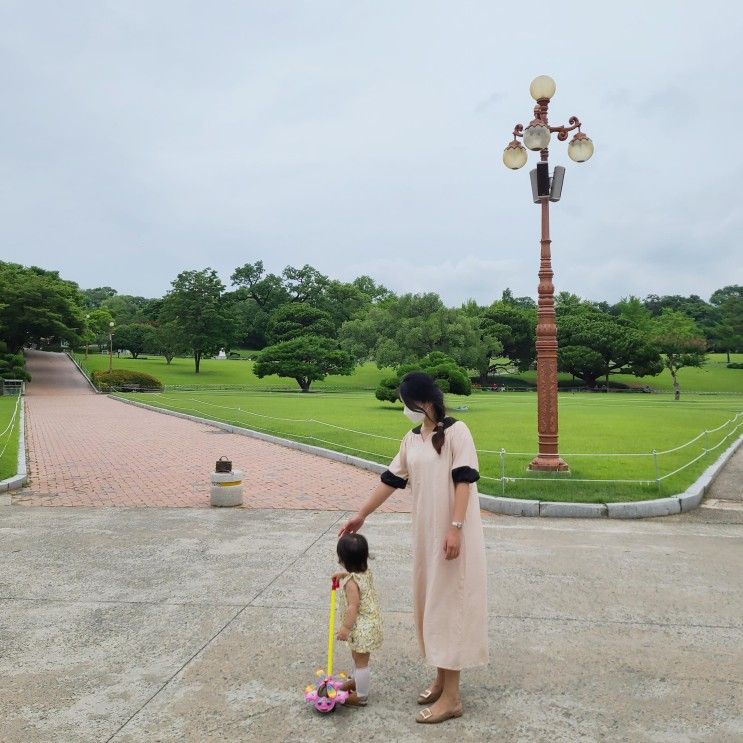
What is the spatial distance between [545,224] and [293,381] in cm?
5081

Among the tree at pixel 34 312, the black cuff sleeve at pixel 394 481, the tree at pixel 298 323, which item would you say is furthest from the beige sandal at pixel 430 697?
the tree at pixel 298 323

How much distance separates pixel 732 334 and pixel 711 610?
234 ft

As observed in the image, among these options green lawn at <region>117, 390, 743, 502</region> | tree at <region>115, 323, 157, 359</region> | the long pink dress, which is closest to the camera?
the long pink dress

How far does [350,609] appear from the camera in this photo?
3.38 m

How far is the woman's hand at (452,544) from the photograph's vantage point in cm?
322

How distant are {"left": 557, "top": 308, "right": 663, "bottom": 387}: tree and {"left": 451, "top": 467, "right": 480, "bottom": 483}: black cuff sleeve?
56.1 meters

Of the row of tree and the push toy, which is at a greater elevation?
the row of tree

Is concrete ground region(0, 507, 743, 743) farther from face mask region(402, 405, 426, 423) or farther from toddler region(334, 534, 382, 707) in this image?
face mask region(402, 405, 426, 423)

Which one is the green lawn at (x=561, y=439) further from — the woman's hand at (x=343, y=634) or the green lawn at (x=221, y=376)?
the green lawn at (x=221, y=376)

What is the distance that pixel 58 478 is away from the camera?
1075 cm

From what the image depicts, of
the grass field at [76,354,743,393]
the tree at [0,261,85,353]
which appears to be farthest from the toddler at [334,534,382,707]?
the grass field at [76,354,743,393]

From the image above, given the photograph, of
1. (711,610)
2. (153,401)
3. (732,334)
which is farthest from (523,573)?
(732,334)

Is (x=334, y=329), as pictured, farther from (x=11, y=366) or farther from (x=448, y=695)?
(x=448, y=695)

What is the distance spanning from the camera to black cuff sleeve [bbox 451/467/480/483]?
10.7 ft
